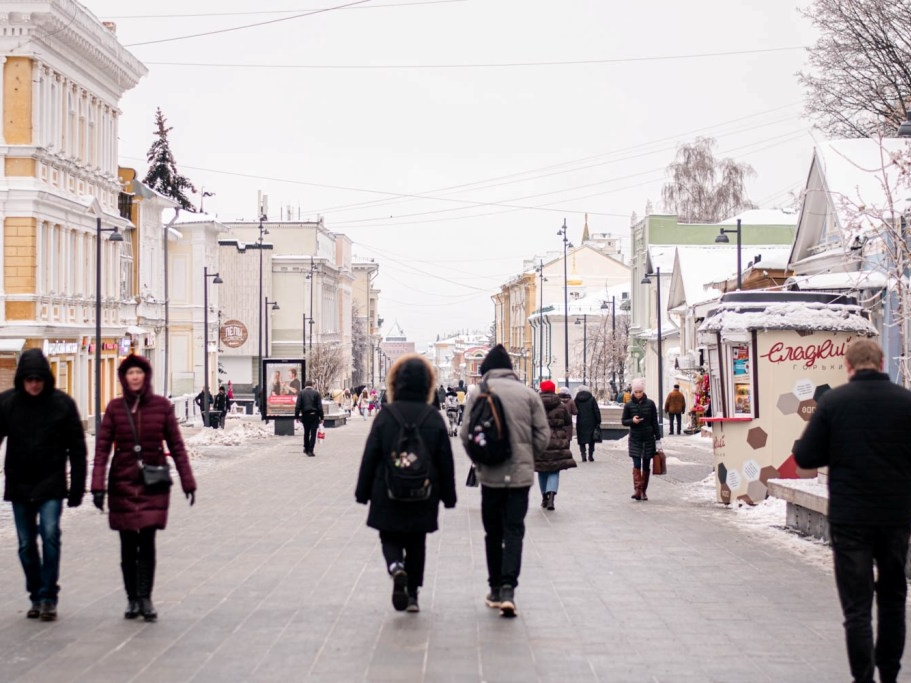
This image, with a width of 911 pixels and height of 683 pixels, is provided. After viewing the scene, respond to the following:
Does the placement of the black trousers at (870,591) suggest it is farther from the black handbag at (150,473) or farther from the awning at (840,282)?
the awning at (840,282)

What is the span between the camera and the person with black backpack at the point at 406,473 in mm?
8773

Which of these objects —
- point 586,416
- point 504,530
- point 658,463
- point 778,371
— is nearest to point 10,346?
point 586,416

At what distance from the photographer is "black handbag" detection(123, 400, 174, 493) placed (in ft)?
28.9

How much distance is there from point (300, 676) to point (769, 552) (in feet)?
22.3

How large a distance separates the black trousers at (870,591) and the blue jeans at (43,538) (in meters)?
5.03

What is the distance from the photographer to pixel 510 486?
934 cm

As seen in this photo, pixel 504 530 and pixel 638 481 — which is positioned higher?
pixel 504 530

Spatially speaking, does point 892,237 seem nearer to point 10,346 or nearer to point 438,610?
point 438,610

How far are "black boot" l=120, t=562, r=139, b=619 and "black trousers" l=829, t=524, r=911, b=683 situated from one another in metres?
4.58

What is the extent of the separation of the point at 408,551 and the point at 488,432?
0.97 meters

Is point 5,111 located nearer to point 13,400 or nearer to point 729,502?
point 729,502

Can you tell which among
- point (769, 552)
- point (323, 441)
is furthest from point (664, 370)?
point (769, 552)

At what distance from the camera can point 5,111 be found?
113 ft

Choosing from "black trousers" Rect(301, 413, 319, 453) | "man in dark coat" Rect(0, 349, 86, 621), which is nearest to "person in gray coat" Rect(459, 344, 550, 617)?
"man in dark coat" Rect(0, 349, 86, 621)
